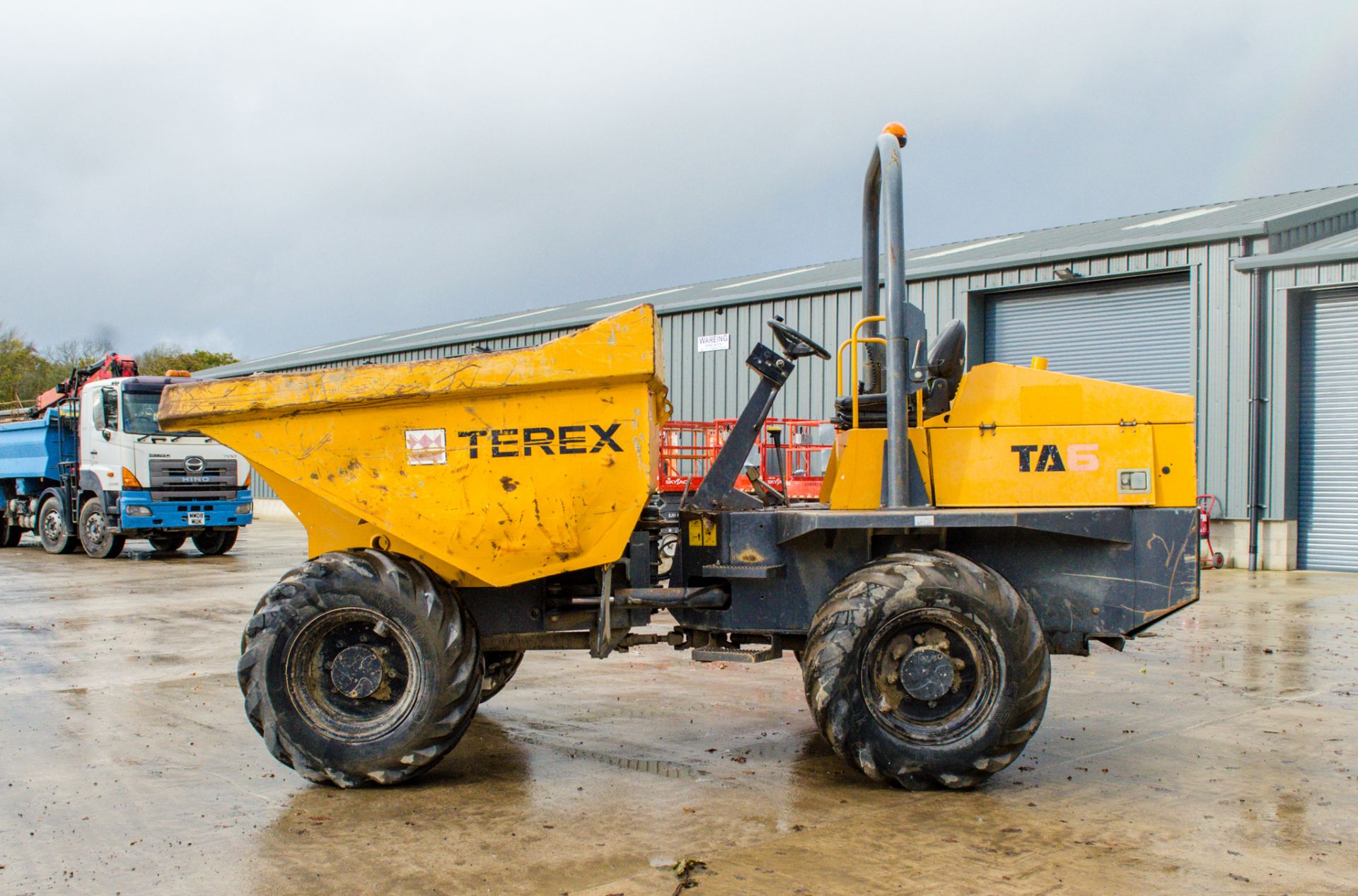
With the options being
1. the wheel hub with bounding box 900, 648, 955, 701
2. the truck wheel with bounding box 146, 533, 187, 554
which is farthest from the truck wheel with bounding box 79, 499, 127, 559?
the wheel hub with bounding box 900, 648, 955, 701

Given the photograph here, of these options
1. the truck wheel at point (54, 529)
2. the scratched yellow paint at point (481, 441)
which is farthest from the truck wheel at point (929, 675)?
the truck wheel at point (54, 529)

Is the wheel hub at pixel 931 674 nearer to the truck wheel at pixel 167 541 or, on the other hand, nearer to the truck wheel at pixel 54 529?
the truck wheel at pixel 167 541

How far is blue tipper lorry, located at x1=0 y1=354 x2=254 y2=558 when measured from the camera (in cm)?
1788

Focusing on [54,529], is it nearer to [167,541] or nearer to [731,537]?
[167,541]

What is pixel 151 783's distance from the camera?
525cm

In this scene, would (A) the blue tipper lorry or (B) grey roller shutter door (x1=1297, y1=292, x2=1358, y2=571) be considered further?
(A) the blue tipper lorry

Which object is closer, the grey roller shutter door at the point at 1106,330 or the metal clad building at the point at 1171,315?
the metal clad building at the point at 1171,315

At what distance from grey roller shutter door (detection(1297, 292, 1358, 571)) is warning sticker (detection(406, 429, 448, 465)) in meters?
14.3

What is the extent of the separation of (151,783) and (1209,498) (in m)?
14.4

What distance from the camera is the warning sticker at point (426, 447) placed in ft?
17.0

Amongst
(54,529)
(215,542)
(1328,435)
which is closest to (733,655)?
(1328,435)

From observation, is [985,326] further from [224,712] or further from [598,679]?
[224,712]

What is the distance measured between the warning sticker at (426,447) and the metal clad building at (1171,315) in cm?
1358

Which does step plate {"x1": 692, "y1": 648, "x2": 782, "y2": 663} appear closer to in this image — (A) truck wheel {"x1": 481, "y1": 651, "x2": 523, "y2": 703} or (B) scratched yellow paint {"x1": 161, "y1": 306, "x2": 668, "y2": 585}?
(B) scratched yellow paint {"x1": 161, "y1": 306, "x2": 668, "y2": 585}
